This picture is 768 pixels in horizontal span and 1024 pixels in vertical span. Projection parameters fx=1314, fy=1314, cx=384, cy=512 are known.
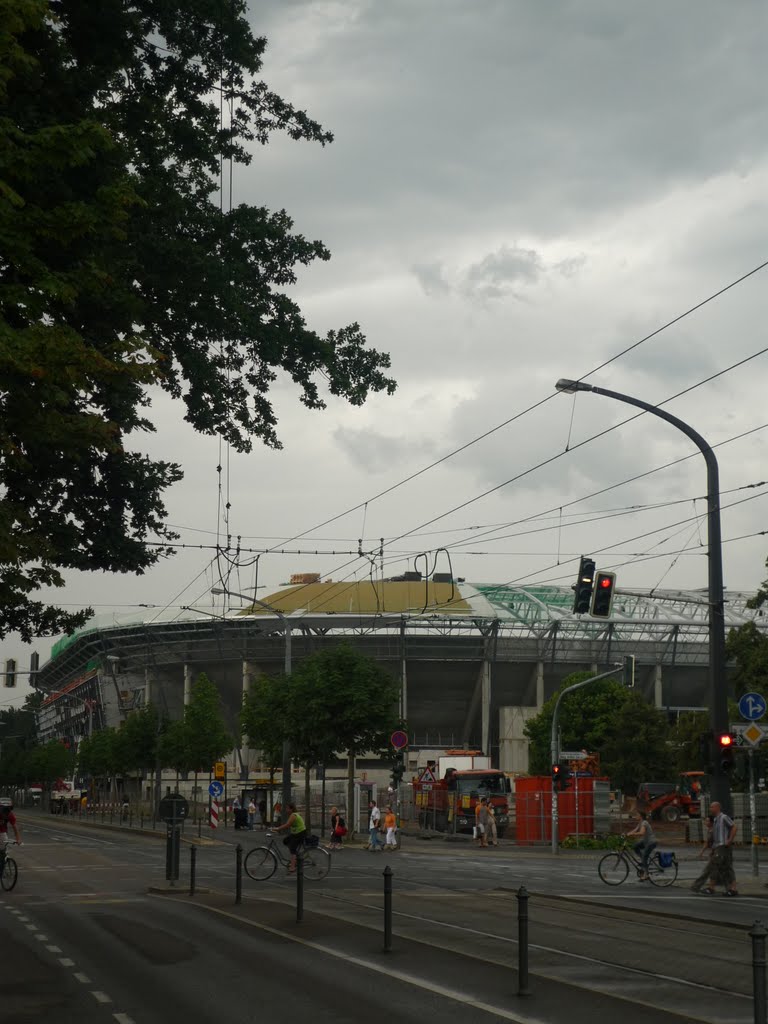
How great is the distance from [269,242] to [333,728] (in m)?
31.6

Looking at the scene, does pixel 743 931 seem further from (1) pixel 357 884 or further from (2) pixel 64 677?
(2) pixel 64 677

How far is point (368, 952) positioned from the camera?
15.0 metres

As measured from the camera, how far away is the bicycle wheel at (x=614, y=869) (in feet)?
92.2

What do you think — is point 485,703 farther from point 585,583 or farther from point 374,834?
point 585,583

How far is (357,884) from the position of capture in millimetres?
27266

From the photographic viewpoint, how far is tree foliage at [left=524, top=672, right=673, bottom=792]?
263 ft

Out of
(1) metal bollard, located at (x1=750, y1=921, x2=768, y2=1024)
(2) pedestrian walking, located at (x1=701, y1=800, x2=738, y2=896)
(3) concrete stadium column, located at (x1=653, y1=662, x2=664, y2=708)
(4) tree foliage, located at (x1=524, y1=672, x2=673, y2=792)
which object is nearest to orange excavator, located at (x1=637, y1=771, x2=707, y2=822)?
(4) tree foliage, located at (x1=524, y1=672, x2=673, y2=792)

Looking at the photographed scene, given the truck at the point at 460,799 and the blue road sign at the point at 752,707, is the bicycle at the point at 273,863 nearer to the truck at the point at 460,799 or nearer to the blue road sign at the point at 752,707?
the blue road sign at the point at 752,707

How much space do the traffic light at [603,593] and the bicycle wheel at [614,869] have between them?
520cm

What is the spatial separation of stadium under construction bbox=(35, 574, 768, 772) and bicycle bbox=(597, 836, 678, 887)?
243ft

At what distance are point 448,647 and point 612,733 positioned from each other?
22.2 metres

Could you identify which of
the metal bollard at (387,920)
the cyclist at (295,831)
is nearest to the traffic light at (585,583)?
the cyclist at (295,831)

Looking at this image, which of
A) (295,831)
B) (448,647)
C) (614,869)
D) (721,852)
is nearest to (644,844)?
(614,869)

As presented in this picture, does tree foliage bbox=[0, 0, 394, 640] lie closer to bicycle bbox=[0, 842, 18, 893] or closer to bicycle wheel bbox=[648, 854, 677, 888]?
bicycle bbox=[0, 842, 18, 893]
